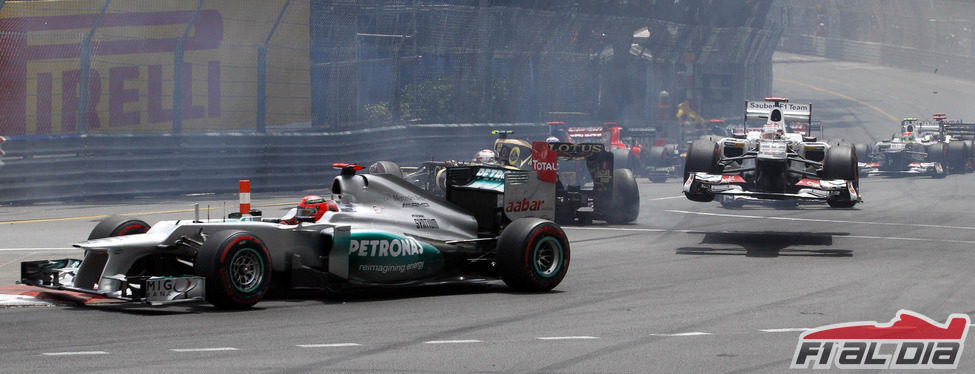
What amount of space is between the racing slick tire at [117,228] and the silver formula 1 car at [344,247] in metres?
0.01

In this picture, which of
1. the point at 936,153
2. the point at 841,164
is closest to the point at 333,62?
the point at 841,164

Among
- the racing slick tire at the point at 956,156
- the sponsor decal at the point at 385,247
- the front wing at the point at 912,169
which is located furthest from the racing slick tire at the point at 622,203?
the racing slick tire at the point at 956,156

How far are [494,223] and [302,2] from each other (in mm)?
20131

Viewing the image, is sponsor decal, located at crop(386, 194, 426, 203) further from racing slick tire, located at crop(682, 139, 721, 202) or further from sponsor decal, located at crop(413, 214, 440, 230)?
racing slick tire, located at crop(682, 139, 721, 202)

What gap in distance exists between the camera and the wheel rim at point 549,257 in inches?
472

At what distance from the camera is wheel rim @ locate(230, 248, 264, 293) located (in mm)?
10052

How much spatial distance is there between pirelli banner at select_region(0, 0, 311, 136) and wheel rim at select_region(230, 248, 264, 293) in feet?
54.0

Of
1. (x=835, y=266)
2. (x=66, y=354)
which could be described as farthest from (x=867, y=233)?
(x=66, y=354)

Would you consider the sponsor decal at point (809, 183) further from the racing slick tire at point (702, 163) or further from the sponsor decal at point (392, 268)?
the sponsor decal at point (392, 268)

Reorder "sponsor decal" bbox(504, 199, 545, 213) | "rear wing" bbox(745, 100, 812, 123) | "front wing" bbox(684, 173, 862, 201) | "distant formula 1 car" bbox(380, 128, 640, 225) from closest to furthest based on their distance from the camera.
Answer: "sponsor decal" bbox(504, 199, 545, 213) → "front wing" bbox(684, 173, 862, 201) → "rear wing" bbox(745, 100, 812, 123) → "distant formula 1 car" bbox(380, 128, 640, 225)

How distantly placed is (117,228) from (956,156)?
35918 millimetres

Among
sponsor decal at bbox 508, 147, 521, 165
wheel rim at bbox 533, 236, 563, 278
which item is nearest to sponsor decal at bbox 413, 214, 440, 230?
wheel rim at bbox 533, 236, 563, 278

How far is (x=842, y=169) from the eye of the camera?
17922mm

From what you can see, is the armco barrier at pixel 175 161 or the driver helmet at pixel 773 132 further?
the armco barrier at pixel 175 161
